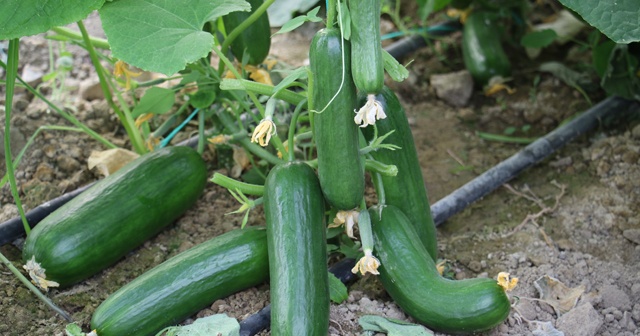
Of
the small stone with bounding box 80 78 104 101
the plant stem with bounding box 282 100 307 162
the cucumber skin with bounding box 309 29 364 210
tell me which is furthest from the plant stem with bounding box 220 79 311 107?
the small stone with bounding box 80 78 104 101

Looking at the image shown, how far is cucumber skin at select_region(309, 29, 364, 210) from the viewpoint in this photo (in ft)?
7.39

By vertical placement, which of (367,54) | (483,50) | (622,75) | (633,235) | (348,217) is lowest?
(633,235)

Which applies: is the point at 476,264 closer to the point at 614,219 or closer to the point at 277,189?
the point at 614,219

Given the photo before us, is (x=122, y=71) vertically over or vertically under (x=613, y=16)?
over

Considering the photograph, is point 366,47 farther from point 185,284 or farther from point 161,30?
point 185,284

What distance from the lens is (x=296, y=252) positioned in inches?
93.0

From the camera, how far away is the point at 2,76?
4.03 meters

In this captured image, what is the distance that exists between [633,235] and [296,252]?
146cm

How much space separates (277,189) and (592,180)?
1.69 meters

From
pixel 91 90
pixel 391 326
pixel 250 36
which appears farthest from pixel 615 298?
pixel 91 90

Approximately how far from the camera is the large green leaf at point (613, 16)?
2705mm

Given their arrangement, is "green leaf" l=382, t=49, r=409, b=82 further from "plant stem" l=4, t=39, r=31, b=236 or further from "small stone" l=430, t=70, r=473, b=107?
"small stone" l=430, t=70, r=473, b=107

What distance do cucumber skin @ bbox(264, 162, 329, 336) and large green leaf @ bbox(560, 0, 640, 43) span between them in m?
1.14

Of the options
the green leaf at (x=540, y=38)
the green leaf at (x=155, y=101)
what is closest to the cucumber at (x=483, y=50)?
the green leaf at (x=540, y=38)
